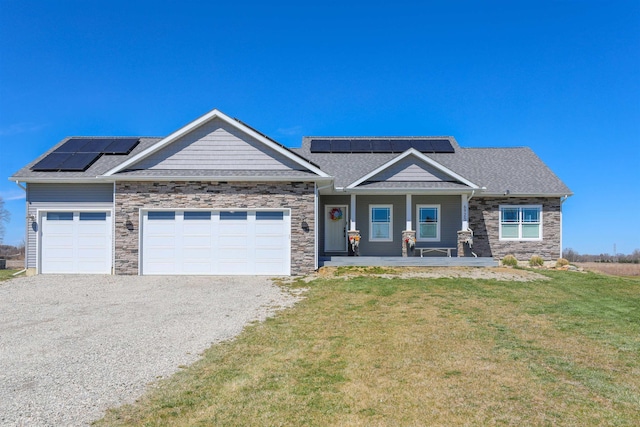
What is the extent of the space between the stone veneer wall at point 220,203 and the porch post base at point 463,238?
6.46 meters

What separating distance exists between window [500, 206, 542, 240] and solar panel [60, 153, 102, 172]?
55.9 feet

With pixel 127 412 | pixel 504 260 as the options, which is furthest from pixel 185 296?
pixel 504 260

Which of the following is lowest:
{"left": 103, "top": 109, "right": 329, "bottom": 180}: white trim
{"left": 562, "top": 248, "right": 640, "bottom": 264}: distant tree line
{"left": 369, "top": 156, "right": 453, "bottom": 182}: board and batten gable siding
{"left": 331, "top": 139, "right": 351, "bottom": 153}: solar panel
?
{"left": 562, "top": 248, "right": 640, "bottom": 264}: distant tree line

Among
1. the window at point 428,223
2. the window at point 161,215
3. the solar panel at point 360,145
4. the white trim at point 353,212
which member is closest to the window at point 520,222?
the window at point 428,223

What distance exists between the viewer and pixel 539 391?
475cm

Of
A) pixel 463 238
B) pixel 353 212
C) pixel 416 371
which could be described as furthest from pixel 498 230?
pixel 416 371

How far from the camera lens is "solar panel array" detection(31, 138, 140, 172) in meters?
16.2

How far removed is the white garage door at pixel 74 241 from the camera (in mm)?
15555

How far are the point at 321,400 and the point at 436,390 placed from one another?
4.25ft

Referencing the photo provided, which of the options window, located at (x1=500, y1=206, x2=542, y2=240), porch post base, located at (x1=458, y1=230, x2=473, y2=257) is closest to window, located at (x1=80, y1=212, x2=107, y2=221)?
porch post base, located at (x1=458, y1=230, x2=473, y2=257)

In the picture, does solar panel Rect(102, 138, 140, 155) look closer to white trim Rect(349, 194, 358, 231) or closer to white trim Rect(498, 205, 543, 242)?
white trim Rect(349, 194, 358, 231)

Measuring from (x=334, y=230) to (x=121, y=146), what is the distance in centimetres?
983

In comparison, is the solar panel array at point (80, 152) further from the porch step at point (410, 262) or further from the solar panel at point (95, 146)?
the porch step at point (410, 262)

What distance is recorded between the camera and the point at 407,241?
1762 centimetres
